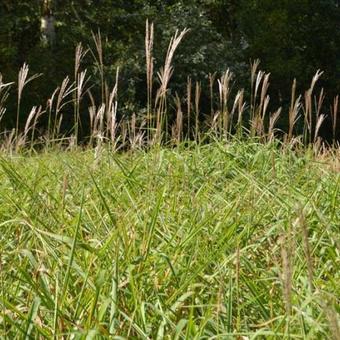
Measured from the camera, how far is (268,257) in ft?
8.70

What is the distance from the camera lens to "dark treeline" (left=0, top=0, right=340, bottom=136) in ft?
56.0

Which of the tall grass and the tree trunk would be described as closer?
the tall grass

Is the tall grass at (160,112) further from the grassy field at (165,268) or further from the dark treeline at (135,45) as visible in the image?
the dark treeline at (135,45)

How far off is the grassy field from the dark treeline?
12824 millimetres

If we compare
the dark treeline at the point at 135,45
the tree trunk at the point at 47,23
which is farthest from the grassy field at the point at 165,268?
the tree trunk at the point at 47,23

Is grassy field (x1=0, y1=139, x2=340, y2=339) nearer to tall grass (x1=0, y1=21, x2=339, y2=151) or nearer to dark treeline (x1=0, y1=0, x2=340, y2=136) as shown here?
tall grass (x1=0, y1=21, x2=339, y2=151)

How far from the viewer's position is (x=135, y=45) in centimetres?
1772

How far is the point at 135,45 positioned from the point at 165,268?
15667 millimetres

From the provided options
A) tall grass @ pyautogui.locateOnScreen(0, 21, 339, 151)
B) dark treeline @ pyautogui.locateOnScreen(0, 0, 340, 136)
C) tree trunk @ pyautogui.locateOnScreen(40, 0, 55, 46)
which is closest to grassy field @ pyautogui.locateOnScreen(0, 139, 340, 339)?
tall grass @ pyautogui.locateOnScreen(0, 21, 339, 151)

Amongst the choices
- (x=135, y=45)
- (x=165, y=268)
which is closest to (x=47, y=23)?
(x=135, y=45)

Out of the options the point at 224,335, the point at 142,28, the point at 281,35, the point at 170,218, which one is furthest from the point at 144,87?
the point at 224,335

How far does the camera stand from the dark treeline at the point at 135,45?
1706 cm

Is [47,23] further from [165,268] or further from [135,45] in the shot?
[165,268]

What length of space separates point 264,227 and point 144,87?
14378 millimetres
